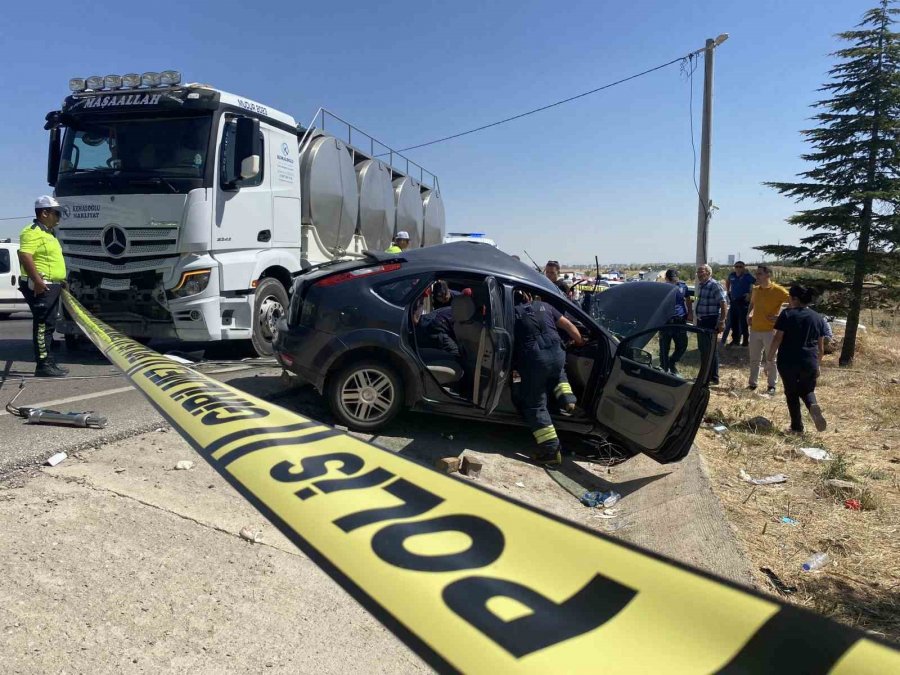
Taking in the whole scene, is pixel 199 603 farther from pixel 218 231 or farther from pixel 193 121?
pixel 193 121

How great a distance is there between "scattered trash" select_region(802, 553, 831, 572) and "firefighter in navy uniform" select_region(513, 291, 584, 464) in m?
1.97

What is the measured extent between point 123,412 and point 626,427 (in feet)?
13.3

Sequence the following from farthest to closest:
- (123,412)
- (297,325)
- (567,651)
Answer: (297,325) < (123,412) < (567,651)

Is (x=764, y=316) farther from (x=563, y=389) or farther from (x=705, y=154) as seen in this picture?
(x=705, y=154)

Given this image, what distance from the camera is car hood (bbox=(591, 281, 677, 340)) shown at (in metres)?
6.09

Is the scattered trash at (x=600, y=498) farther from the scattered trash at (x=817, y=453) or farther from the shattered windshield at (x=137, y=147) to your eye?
the shattered windshield at (x=137, y=147)

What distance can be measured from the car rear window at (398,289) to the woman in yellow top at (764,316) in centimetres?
538

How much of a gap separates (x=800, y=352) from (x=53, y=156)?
29.3ft

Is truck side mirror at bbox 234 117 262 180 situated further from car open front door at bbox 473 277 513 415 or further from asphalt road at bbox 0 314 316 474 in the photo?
car open front door at bbox 473 277 513 415

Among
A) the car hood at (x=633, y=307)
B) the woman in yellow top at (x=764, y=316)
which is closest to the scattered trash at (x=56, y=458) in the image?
the car hood at (x=633, y=307)

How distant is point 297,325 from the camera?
17.0 ft

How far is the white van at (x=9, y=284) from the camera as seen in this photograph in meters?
13.1

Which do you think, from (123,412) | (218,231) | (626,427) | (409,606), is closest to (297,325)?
(123,412)

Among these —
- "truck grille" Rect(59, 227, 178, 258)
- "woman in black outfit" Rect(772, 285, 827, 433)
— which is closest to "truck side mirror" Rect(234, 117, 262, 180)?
"truck grille" Rect(59, 227, 178, 258)
